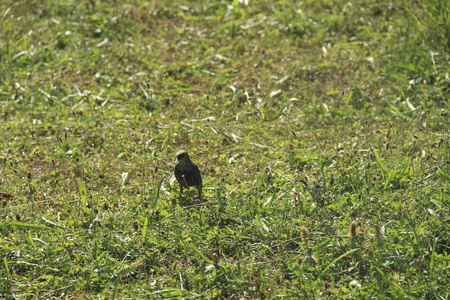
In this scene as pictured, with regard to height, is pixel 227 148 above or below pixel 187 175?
below

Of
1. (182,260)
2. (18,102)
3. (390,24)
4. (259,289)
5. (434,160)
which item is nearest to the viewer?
(259,289)

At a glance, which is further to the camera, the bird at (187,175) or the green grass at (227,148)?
the bird at (187,175)

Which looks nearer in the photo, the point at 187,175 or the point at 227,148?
the point at 187,175

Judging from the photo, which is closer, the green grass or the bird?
the green grass

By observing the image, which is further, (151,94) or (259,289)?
(151,94)

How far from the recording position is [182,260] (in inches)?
178

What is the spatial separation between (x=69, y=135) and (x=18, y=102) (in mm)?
1296

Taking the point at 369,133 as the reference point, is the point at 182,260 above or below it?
above

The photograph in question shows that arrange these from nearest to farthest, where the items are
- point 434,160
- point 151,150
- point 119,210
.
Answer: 1. point 119,210
2. point 434,160
3. point 151,150

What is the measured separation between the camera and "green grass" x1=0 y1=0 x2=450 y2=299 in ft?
14.1

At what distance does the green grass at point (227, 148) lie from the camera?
4285 millimetres

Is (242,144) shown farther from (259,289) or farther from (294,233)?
(259,289)

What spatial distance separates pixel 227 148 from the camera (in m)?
6.25

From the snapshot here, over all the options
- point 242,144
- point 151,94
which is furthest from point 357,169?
point 151,94
